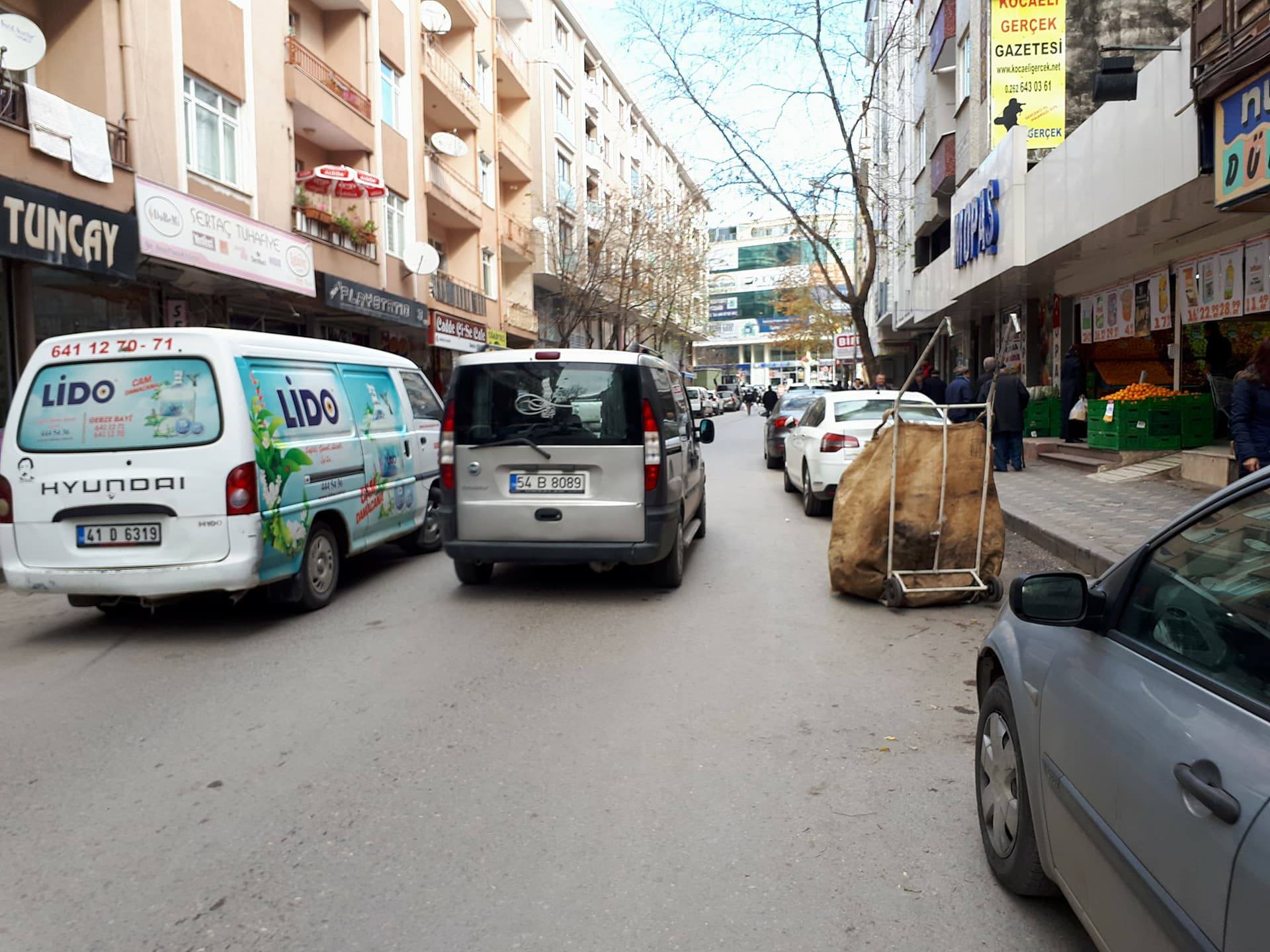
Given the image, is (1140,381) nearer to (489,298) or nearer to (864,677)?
(864,677)

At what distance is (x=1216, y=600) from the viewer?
2.20 m

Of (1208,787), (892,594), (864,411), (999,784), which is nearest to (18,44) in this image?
(864,411)

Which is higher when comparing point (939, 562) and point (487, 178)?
point (487, 178)

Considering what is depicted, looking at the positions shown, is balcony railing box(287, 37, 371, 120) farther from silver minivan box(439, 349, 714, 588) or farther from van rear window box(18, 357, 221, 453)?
van rear window box(18, 357, 221, 453)

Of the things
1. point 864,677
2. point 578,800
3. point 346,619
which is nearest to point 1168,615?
point 578,800

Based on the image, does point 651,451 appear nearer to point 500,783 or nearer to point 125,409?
point 125,409

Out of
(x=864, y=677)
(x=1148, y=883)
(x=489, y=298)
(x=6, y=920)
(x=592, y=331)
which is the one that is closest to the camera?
(x=1148, y=883)

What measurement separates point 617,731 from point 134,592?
3.55 m

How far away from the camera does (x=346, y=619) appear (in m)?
7.16

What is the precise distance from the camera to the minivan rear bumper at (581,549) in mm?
7473

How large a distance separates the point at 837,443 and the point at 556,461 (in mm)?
5011

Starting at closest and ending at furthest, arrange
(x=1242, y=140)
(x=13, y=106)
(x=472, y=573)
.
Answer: (x=472, y=573) → (x=1242, y=140) → (x=13, y=106)

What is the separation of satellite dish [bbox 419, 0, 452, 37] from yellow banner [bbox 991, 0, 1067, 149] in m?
13.2

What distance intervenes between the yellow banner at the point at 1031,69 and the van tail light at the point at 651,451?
1447 cm
